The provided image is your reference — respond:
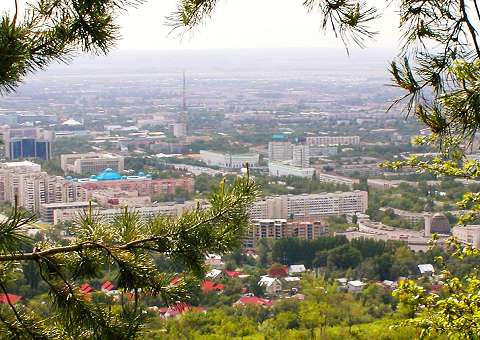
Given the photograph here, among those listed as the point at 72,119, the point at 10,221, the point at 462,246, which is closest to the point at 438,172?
the point at 462,246

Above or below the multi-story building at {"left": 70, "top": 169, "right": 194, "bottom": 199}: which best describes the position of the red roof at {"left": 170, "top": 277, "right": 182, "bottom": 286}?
above

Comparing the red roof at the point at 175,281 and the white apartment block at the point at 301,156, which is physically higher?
the red roof at the point at 175,281

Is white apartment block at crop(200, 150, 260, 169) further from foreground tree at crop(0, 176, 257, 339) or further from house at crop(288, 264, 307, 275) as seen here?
foreground tree at crop(0, 176, 257, 339)

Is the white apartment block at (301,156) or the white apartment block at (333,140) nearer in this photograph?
the white apartment block at (301,156)

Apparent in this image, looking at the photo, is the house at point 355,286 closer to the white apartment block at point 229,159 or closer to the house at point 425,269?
the house at point 425,269

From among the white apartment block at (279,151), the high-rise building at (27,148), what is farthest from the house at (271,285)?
the high-rise building at (27,148)

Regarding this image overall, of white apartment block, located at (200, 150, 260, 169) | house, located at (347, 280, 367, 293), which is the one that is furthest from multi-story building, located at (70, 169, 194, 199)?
house, located at (347, 280, 367, 293)

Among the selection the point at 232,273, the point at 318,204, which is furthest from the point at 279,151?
the point at 232,273
